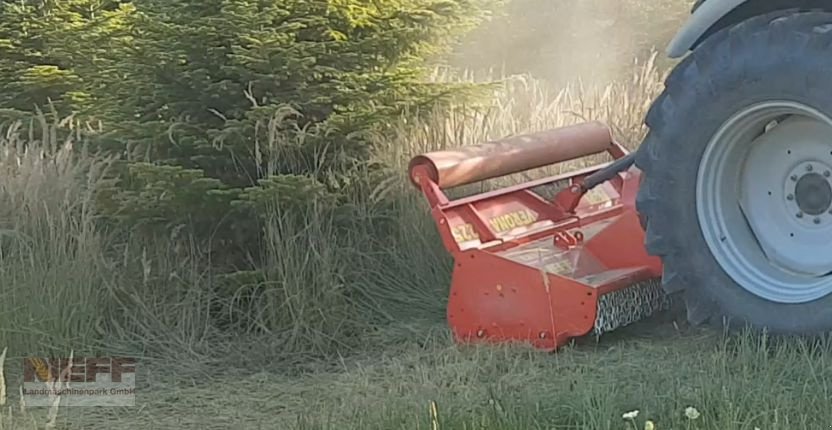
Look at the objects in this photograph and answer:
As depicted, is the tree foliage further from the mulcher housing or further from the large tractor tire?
the large tractor tire

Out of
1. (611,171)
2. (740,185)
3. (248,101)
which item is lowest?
(248,101)

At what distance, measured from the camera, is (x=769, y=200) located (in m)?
4.40

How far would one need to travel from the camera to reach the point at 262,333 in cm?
543

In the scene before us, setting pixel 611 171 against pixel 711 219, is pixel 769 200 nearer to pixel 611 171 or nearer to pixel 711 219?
pixel 711 219

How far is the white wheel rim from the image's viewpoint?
4254mm

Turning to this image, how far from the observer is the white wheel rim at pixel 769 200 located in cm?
425

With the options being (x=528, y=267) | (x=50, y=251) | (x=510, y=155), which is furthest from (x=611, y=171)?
(x=50, y=251)

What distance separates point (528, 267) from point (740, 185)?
2.84ft

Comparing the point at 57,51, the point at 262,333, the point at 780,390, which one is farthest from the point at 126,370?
the point at 57,51

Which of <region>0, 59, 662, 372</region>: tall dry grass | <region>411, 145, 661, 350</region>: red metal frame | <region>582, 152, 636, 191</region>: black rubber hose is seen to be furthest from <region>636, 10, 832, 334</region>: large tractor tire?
<region>0, 59, 662, 372</region>: tall dry grass

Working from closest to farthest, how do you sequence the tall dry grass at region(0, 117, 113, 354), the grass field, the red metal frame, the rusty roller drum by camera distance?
the grass field
the red metal frame
the rusty roller drum
the tall dry grass at region(0, 117, 113, 354)

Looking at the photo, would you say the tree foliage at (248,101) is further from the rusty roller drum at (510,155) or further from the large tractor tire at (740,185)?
the large tractor tire at (740,185)

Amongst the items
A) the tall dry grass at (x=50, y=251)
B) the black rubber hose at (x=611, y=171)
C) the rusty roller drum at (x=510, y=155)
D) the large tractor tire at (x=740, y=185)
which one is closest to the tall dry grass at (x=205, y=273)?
the tall dry grass at (x=50, y=251)

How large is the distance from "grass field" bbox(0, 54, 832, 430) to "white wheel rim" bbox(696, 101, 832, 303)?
11.7 inches
